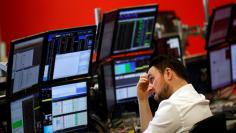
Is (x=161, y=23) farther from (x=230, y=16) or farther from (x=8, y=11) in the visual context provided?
(x=8, y=11)

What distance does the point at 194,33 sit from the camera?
553cm

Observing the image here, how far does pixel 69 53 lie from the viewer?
3.45 metres

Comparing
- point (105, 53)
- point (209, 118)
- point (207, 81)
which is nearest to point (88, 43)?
point (105, 53)

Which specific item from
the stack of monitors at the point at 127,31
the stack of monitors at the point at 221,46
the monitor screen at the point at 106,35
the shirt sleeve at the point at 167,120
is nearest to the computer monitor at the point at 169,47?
the stack of monitors at the point at 127,31

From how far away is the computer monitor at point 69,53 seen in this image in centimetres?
332

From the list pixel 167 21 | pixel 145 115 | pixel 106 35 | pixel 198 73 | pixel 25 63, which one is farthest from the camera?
pixel 167 21

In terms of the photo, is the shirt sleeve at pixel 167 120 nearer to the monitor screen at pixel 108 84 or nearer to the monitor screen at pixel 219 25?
the monitor screen at pixel 108 84

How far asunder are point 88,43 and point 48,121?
0.55m

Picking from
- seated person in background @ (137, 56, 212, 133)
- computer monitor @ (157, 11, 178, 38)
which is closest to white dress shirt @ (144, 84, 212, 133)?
seated person in background @ (137, 56, 212, 133)

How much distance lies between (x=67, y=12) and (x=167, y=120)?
4.90 metres

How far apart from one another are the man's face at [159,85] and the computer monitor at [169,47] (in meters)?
1.43

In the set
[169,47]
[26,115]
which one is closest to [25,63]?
[26,115]

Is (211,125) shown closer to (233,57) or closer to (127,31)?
(127,31)

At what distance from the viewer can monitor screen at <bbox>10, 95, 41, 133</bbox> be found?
3012 millimetres
